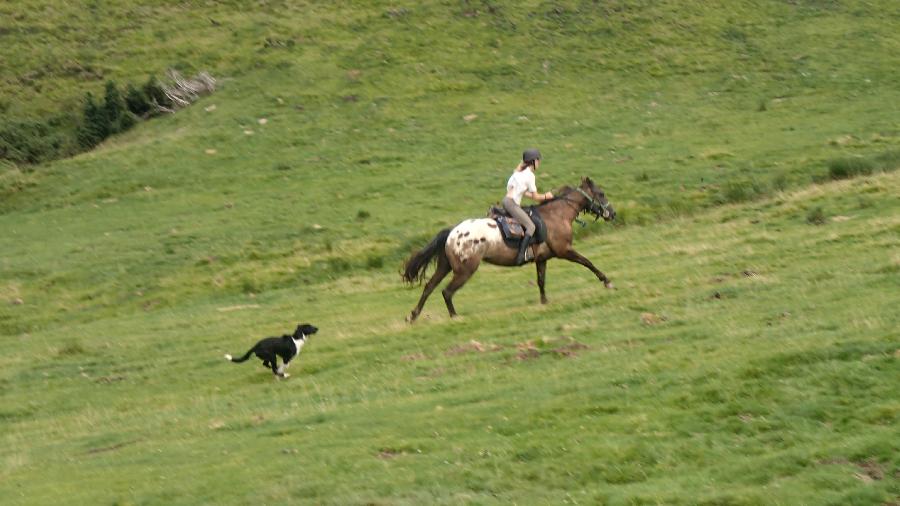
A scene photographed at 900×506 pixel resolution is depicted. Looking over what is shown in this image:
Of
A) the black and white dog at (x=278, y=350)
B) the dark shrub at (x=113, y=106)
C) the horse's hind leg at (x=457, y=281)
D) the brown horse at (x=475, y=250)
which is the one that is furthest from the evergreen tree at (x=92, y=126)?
the black and white dog at (x=278, y=350)

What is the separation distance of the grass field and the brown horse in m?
0.89

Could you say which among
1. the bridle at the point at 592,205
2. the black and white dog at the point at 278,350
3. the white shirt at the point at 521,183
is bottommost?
the black and white dog at the point at 278,350

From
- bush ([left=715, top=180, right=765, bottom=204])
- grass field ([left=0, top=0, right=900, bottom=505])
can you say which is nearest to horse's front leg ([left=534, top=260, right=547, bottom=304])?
grass field ([left=0, top=0, right=900, bottom=505])

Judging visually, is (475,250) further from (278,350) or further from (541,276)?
(278,350)

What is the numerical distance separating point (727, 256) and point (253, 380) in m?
11.7

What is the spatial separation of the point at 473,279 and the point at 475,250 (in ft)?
25.3

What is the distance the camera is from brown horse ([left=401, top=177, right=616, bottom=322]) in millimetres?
23562

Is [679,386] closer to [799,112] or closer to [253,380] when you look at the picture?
[253,380]

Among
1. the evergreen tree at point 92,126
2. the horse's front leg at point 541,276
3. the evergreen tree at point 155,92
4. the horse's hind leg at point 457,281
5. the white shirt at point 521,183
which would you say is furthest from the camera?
the evergreen tree at point 155,92

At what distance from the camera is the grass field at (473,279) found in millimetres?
14641

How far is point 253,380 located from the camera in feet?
71.9

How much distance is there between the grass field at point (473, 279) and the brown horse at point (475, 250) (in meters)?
0.89

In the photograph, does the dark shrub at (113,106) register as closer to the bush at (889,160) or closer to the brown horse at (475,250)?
the bush at (889,160)

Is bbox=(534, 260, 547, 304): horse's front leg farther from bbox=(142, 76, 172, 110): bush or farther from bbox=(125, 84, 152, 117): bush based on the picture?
bbox=(142, 76, 172, 110): bush
